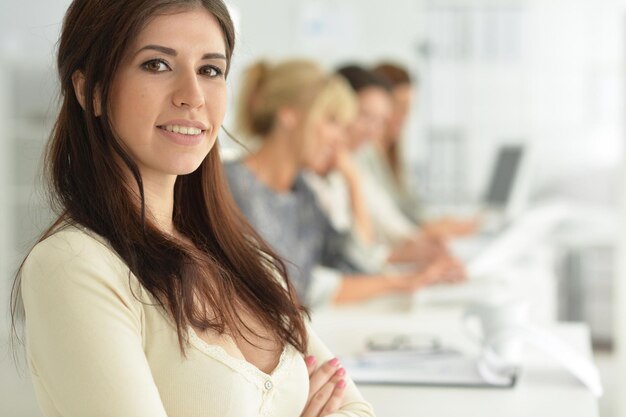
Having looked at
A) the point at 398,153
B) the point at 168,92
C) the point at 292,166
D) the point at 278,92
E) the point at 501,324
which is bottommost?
the point at 398,153

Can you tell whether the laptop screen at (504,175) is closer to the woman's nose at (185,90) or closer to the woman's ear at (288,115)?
the woman's ear at (288,115)

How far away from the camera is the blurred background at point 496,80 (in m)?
5.32

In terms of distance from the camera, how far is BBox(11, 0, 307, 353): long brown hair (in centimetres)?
106

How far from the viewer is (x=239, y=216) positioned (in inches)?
54.9

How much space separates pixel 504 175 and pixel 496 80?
1.76m

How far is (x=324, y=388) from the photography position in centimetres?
130

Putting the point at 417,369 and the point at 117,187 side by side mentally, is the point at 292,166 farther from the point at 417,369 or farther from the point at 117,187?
the point at 117,187

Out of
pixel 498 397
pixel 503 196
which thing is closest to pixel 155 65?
pixel 498 397

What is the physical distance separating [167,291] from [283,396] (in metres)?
0.20

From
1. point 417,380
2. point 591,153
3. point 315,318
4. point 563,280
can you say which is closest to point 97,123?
point 417,380

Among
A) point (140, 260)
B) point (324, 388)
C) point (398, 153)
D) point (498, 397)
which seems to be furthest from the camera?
point (398, 153)

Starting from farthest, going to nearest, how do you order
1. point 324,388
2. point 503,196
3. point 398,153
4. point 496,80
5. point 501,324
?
1. point 496,80
2. point 398,153
3. point 503,196
4. point 501,324
5. point 324,388

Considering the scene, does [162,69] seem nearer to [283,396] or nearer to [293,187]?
[283,396]

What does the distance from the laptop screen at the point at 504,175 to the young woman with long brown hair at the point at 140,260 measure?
3.05 m
